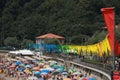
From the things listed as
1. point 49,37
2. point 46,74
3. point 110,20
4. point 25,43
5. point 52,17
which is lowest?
point 46,74

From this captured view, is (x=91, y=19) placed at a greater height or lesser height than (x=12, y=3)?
lesser

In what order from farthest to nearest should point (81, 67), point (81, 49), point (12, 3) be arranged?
point (12, 3) < point (81, 49) < point (81, 67)

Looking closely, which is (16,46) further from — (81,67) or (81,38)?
(81,67)

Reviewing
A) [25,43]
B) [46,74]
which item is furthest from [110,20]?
[25,43]

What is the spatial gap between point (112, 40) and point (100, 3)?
84539 millimetres

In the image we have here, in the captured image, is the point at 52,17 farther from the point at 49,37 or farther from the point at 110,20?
the point at 110,20

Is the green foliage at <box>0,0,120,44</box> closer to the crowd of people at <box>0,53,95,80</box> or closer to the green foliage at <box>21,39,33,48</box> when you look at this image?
the green foliage at <box>21,39,33,48</box>

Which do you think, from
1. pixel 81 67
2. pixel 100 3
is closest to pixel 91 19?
pixel 100 3

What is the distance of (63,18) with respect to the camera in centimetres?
10250

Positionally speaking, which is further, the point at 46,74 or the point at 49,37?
the point at 49,37

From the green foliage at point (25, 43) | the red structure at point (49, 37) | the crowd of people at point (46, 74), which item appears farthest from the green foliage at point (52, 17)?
the crowd of people at point (46, 74)

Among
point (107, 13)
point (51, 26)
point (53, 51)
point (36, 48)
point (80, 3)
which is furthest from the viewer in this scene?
point (51, 26)

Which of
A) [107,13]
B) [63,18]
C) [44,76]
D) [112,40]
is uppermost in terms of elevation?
[63,18]

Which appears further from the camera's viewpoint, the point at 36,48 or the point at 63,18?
the point at 63,18
